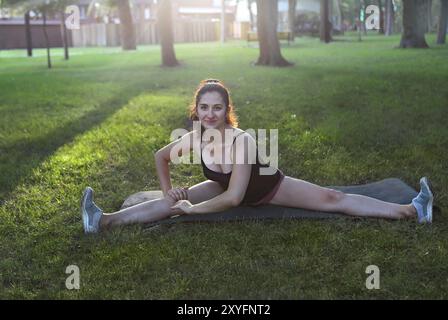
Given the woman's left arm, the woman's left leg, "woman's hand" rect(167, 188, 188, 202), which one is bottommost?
the woman's left leg

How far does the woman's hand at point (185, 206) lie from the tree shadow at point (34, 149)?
78.7 inches

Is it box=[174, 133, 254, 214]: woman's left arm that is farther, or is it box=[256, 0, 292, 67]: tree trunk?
box=[256, 0, 292, 67]: tree trunk

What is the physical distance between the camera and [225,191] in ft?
13.8

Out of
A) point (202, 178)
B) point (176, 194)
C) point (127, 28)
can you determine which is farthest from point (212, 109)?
point (127, 28)

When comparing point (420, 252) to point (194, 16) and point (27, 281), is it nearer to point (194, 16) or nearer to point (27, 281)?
point (27, 281)

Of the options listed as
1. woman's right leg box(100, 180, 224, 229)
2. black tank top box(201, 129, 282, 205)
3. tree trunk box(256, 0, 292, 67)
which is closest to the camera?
black tank top box(201, 129, 282, 205)

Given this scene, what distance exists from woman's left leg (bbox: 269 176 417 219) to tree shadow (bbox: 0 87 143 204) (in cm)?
279

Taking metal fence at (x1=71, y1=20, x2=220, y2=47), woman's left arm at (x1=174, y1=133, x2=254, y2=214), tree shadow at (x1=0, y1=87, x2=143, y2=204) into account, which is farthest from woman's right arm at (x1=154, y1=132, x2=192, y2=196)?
metal fence at (x1=71, y1=20, x2=220, y2=47)

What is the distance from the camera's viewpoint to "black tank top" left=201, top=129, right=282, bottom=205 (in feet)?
13.8

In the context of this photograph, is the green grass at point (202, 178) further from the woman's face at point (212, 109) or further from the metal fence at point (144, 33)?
the metal fence at point (144, 33)

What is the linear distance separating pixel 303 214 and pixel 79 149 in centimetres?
352

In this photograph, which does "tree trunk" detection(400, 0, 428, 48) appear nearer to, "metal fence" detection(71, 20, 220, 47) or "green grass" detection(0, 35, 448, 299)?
"green grass" detection(0, 35, 448, 299)

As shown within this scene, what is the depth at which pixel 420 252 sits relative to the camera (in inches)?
147

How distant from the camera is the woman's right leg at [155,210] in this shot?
4.34 m
